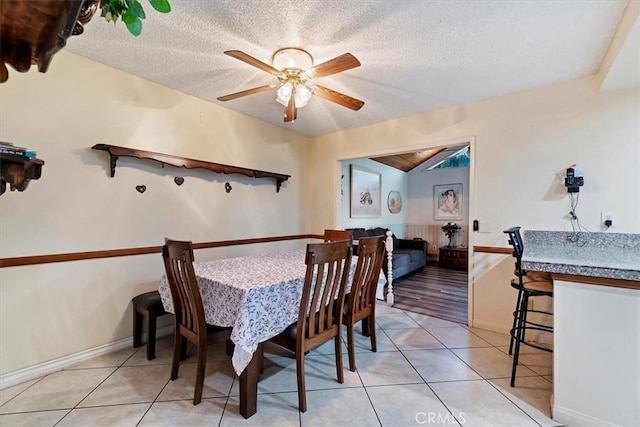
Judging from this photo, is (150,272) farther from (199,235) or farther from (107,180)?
(107,180)

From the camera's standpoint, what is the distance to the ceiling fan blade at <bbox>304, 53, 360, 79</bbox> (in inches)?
67.7

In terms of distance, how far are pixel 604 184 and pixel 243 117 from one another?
364 centimetres

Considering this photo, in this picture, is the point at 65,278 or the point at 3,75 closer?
the point at 3,75

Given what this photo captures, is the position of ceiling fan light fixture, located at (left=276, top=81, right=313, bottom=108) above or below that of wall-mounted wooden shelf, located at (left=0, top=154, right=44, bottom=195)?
above

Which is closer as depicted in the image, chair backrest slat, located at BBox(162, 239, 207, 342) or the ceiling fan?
chair backrest slat, located at BBox(162, 239, 207, 342)

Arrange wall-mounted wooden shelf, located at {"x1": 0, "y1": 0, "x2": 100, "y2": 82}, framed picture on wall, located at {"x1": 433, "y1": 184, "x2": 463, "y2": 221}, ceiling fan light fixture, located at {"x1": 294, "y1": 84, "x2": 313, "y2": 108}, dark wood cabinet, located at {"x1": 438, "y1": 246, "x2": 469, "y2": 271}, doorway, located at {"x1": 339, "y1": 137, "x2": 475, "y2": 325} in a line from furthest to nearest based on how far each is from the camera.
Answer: framed picture on wall, located at {"x1": 433, "y1": 184, "x2": 463, "y2": 221} → dark wood cabinet, located at {"x1": 438, "y1": 246, "x2": 469, "y2": 271} → doorway, located at {"x1": 339, "y1": 137, "x2": 475, "y2": 325} → ceiling fan light fixture, located at {"x1": 294, "y1": 84, "x2": 313, "y2": 108} → wall-mounted wooden shelf, located at {"x1": 0, "y1": 0, "x2": 100, "y2": 82}

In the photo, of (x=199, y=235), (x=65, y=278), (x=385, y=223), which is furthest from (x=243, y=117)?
(x=385, y=223)

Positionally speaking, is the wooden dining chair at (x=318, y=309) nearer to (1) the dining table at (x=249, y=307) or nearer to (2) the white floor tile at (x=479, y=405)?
(1) the dining table at (x=249, y=307)

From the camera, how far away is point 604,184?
91.8 inches

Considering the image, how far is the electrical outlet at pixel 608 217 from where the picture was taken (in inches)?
90.0

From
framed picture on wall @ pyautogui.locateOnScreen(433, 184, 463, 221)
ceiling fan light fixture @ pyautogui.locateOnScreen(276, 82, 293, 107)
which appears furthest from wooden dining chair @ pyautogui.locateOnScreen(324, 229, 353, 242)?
framed picture on wall @ pyautogui.locateOnScreen(433, 184, 463, 221)

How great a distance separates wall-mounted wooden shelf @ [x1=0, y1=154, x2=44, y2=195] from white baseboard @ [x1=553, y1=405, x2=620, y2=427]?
8.51 ft

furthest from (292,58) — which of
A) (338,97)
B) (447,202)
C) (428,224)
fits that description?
(428,224)

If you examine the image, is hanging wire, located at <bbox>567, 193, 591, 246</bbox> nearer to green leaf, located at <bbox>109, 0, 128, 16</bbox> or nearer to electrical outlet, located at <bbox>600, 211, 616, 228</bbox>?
electrical outlet, located at <bbox>600, 211, 616, 228</bbox>
